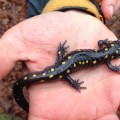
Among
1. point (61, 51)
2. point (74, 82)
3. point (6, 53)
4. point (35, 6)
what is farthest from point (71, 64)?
point (35, 6)

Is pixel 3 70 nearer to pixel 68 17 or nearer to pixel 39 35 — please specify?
pixel 39 35

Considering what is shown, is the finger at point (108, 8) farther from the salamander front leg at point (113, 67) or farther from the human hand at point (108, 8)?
the salamander front leg at point (113, 67)

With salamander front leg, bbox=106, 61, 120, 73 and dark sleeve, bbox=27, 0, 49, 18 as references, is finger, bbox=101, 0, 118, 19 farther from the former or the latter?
dark sleeve, bbox=27, 0, 49, 18

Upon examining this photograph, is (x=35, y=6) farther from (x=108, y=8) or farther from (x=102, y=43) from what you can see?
(x=102, y=43)

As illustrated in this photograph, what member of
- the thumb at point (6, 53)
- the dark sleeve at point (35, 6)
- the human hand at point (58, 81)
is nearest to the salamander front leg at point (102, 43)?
the human hand at point (58, 81)

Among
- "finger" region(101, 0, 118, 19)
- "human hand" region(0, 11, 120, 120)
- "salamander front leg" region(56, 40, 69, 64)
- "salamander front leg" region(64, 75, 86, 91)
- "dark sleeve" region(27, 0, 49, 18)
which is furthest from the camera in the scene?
"dark sleeve" region(27, 0, 49, 18)

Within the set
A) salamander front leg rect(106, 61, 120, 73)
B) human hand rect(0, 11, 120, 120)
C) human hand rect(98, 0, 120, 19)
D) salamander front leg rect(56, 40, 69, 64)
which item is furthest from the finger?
salamander front leg rect(56, 40, 69, 64)
